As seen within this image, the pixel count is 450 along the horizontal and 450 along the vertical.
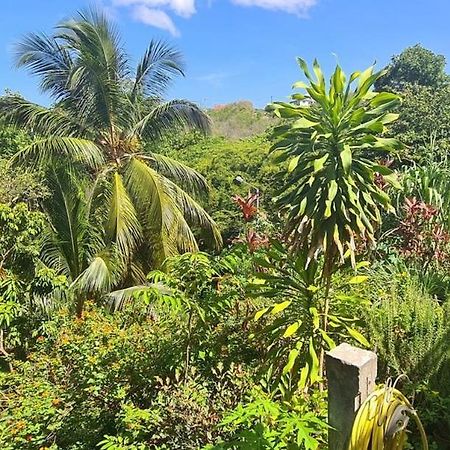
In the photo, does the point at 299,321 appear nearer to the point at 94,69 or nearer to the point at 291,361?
the point at 291,361

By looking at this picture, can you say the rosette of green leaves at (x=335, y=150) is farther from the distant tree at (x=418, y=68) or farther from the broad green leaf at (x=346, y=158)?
the distant tree at (x=418, y=68)

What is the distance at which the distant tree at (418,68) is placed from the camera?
2302cm

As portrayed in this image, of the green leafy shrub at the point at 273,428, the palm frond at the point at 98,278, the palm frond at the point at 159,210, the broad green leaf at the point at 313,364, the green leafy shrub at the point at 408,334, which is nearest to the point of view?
the green leafy shrub at the point at 273,428

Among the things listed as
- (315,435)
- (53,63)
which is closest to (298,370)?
(315,435)

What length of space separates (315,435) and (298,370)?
31.8 inches

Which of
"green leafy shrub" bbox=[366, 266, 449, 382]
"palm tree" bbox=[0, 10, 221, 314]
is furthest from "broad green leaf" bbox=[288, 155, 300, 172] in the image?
"palm tree" bbox=[0, 10, 221, 314]

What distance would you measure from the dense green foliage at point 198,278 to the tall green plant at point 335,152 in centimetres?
1

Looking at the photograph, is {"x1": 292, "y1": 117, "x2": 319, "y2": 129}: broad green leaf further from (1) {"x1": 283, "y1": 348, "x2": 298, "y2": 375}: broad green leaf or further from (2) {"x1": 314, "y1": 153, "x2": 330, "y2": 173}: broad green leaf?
(1) {"x1": 283, "y1": 348, "x2": 298, "y2": 375}: broad green leaf

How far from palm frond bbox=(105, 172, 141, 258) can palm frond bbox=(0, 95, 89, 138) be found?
5.86ft

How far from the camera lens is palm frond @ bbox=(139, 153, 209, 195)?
9.76 metres

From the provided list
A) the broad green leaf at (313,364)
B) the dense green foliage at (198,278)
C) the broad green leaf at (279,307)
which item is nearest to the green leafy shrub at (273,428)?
the dense green foliage at (198,278)

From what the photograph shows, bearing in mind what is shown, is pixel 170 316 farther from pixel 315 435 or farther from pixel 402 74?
pixel 402 74

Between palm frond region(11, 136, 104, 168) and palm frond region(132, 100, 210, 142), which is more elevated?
palm frond region(132, 100, 210, 142)

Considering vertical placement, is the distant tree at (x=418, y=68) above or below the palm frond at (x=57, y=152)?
above
